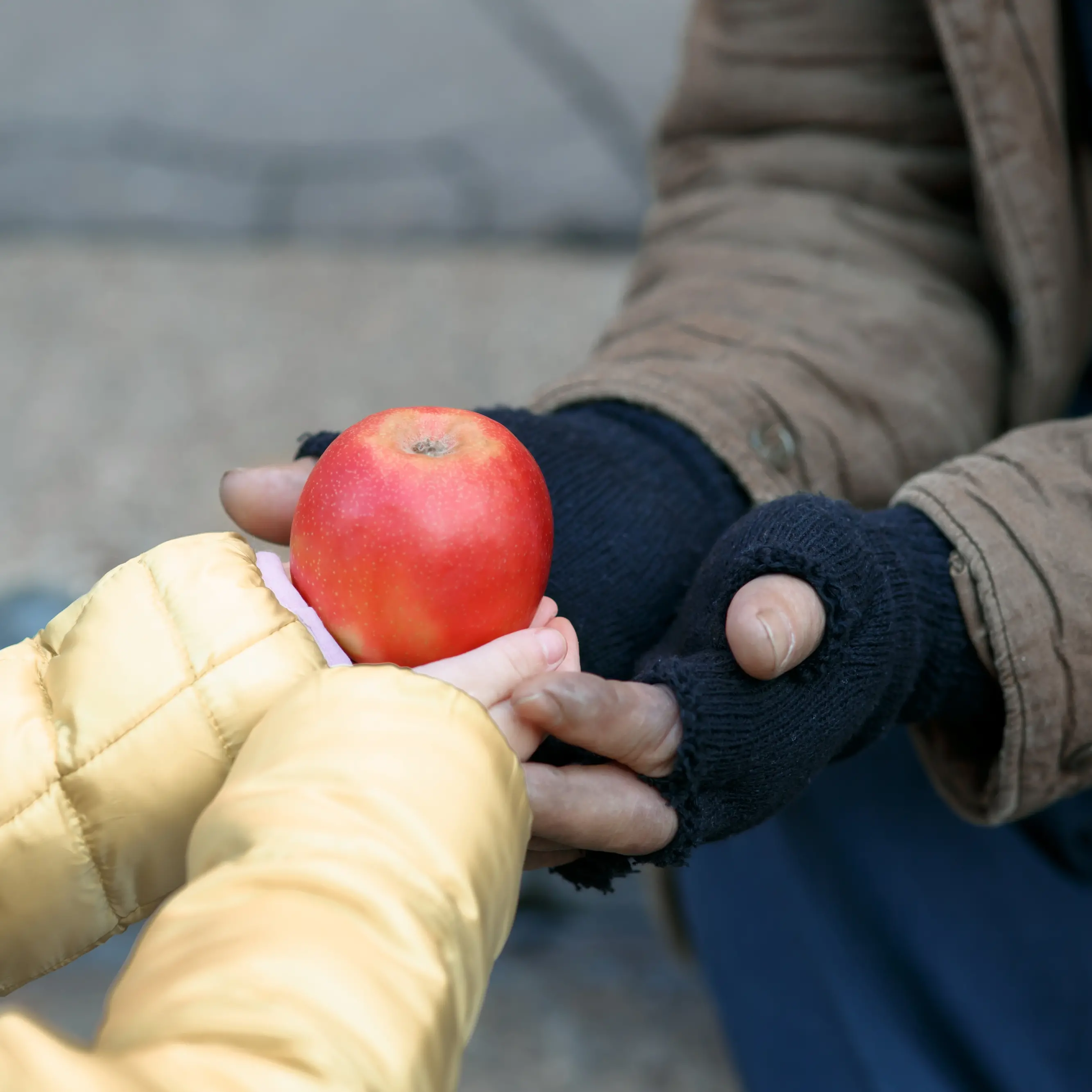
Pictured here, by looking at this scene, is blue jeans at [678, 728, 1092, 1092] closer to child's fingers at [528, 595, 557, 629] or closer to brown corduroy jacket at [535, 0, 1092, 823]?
brown corduroy jacket at [535, 0, 1092, 823]

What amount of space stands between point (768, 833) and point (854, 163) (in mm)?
611

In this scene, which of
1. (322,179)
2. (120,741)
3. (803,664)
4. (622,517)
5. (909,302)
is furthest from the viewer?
(322,179)

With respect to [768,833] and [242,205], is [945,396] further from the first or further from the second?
[242,205]

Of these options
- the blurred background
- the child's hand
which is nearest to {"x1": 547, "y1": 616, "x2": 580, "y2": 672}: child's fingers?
the child's hand

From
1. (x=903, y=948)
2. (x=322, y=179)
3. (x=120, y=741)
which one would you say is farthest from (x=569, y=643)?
(x=322, y=179)

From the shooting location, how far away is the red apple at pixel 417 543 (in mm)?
589

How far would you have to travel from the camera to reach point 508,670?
22.2 inches

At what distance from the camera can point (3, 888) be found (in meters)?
0.50

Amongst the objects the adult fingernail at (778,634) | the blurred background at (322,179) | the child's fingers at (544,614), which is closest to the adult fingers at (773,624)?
the adult fingernail at (778,634)

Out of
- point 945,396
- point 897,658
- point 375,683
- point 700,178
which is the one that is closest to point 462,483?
point 375,683

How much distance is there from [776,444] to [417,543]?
0.34 meters

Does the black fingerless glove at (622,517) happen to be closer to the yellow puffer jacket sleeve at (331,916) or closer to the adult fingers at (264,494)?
the adult fingers at (264,494)

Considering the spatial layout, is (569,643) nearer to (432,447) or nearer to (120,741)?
(432,447)

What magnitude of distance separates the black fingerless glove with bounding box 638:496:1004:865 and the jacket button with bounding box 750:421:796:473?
136 mm
